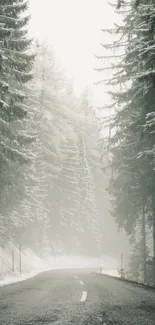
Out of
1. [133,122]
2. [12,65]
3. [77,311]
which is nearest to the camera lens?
[77,311]

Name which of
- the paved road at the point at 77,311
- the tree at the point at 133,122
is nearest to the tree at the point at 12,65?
the tree at the point at 133,122

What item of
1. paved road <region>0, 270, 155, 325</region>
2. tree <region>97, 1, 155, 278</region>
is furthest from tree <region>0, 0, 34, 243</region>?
paved road <region>0, 270, 155, 325</region>

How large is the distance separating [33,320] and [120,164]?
19.8 meters

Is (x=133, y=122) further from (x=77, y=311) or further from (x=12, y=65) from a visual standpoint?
(x=77, y=311)

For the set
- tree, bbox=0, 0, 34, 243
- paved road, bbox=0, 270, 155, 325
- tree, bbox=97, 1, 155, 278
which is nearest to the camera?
paved road, bbox=0, 270, 155, 325

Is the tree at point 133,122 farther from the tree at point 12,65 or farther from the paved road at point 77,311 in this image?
the paved road at point 77,311

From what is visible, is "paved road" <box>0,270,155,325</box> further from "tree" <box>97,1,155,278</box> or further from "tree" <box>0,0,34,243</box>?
"tree" <box>0,0,34,243</box>

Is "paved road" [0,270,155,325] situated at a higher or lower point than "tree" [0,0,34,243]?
lower

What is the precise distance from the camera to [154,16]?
11.1 meters

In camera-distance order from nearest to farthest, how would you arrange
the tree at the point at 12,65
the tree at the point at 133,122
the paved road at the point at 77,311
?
the paved road at the point at 77,311, the tree at the point at 12,65, the tree at the point at 133,122

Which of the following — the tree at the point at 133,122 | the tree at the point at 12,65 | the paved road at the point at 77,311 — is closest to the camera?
the paved road at the point at 77,311

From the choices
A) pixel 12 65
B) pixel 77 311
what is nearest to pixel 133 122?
pixel 12 65

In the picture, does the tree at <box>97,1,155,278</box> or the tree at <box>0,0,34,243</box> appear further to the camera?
the tree at <box>97,1,155,278</box>

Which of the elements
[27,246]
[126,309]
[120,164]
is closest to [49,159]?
[27,246]
